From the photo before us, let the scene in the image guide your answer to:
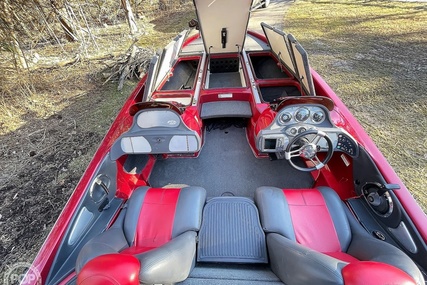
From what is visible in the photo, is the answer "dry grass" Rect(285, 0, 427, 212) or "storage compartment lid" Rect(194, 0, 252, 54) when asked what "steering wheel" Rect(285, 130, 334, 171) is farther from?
"storage compartment lid" Rect(194, 0, 252, 54)

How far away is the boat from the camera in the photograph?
1.27m

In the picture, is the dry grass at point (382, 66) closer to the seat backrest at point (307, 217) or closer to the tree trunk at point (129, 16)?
→ the seat backrest at point (307, 217)

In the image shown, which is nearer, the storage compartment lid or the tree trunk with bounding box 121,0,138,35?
the storage compartment lid

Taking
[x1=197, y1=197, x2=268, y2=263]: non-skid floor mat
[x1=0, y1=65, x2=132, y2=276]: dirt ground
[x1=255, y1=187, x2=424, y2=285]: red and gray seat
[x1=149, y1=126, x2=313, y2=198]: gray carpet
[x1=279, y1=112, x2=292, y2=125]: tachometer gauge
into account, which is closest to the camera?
[x1=255, y1=187, x2=424, y2=285]: red and gray seat

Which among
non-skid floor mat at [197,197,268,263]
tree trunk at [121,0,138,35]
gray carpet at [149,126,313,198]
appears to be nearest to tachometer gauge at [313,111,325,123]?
gray carpet at [149,126,313,198]

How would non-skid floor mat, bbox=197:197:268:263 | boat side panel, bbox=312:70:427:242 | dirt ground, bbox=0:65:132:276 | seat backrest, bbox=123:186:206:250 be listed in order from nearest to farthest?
boat side panel, bbox=312:70:427:242 < non-skid floor mat, bbox=197:197:268:263 < seat backrest, bbox=123:186:206:250 < dirt ground, bbox=0:65:132:276

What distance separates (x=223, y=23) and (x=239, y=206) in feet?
9.88

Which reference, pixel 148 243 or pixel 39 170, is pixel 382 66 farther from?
pixel 39 170

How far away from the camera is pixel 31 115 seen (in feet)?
14.1

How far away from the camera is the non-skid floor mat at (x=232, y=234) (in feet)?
5.59

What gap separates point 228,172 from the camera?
2908mm

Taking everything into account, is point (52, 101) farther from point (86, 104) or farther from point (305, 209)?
point (305, 209)

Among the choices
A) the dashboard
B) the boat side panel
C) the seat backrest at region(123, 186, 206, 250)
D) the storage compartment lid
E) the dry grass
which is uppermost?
the storage compartment lid

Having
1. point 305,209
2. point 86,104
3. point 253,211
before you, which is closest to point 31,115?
point 86,104
